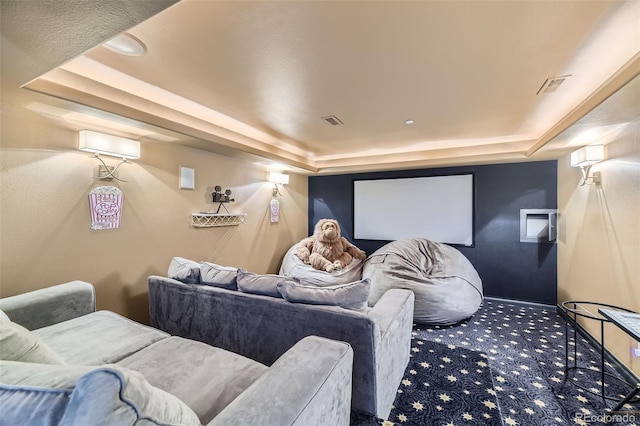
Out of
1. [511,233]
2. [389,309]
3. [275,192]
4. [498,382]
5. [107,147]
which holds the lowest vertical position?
[498,382]

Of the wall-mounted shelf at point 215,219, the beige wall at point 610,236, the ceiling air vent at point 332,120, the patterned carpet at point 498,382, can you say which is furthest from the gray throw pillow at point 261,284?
the beige wall at point 610,236

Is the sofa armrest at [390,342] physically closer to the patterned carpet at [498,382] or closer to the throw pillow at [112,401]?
the patterned carpet at [498,382]

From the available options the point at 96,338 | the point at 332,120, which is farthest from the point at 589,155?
the point at 96,338

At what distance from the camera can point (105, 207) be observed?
7.77 feet

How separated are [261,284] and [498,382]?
2.02 meters

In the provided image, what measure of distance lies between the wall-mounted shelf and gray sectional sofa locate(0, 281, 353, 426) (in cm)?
125

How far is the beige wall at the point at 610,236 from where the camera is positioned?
2115 mm

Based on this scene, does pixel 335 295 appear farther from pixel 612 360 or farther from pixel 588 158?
pixel 588 158

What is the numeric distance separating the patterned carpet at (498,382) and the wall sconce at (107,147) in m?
2.82

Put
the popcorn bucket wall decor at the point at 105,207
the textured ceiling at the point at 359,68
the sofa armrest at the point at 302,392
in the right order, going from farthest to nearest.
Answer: the popcorn bucket wall decor at the point at 105,207, the textured ceiling at the point at 359,68, the sofa armrest at the point at 302,392

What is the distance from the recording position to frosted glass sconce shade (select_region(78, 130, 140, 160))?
216 cm

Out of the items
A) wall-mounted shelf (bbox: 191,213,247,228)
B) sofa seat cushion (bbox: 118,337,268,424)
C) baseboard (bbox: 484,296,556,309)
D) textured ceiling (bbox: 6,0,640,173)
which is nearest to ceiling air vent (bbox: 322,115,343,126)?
→ textured ceiling (bbox: 6,0,640,173)

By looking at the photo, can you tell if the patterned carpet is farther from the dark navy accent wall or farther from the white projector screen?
the white projector screen

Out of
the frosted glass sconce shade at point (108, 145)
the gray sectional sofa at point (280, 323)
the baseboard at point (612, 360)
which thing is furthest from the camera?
the frosted glass sconce shade at point (108, 145)
